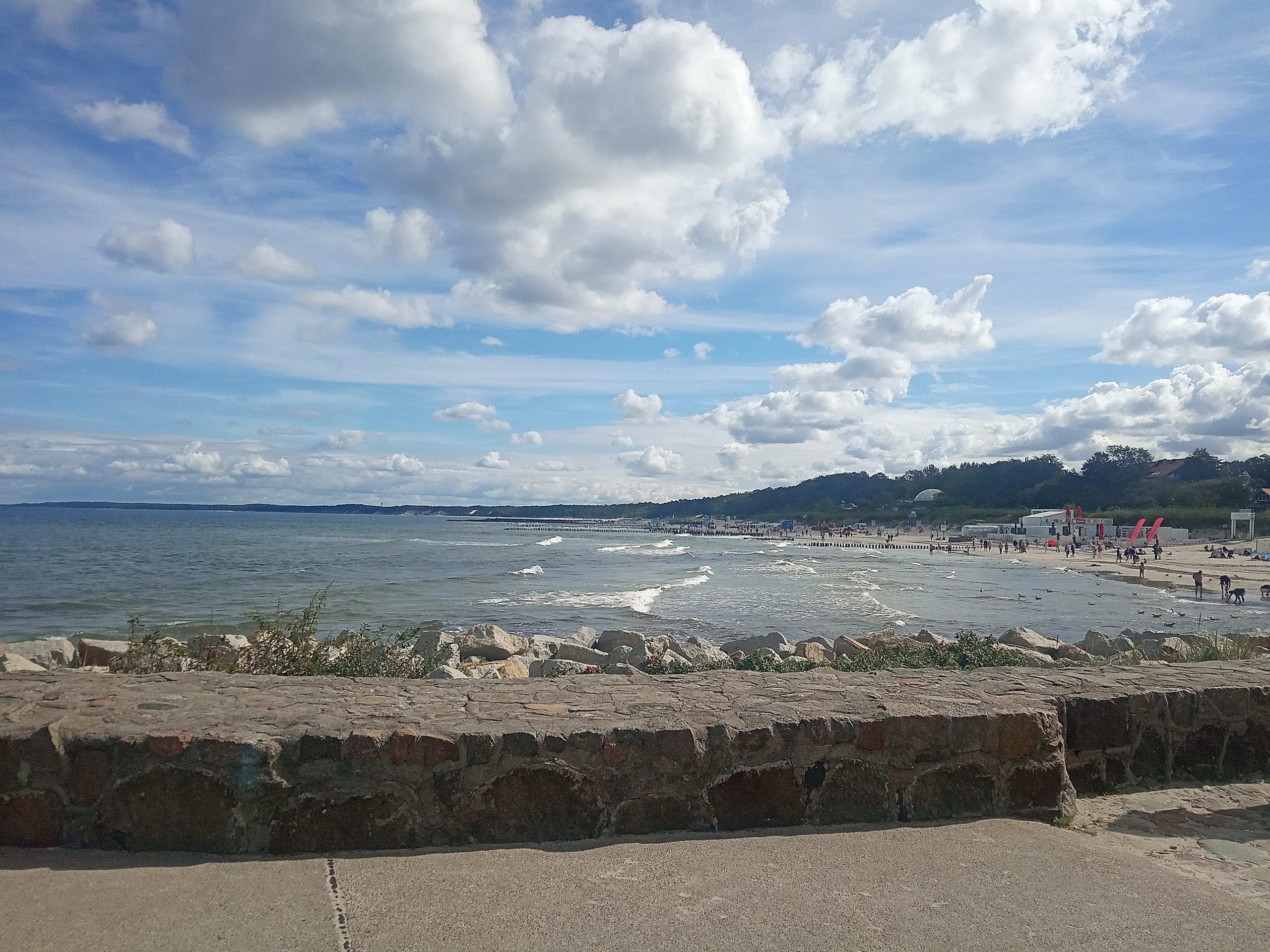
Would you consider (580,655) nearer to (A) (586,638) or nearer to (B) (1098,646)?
(A) (586,638)

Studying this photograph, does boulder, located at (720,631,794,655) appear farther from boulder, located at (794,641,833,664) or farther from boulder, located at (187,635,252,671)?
boulder, located at (187,635,252,671)

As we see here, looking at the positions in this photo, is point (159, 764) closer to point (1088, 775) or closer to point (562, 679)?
point (562, 679)

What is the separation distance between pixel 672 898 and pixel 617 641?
1447 cm

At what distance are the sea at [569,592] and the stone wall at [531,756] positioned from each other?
8.05m

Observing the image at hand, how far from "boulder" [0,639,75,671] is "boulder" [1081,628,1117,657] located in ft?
54.0

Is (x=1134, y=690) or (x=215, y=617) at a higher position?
(x=1134, y=690)

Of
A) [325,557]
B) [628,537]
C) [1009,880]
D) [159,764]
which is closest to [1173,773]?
[1009,880]

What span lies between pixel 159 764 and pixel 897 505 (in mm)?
150441

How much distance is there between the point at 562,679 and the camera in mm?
5098

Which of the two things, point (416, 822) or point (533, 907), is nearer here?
point (533, 907)

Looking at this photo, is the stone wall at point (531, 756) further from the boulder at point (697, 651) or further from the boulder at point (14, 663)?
the boulder at point (697, 651)

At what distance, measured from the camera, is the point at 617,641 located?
1755 centimetres

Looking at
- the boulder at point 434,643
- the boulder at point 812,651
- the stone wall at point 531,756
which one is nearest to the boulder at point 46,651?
the boulder at point 434,643

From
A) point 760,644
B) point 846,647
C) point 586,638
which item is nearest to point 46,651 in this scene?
point 586,638
